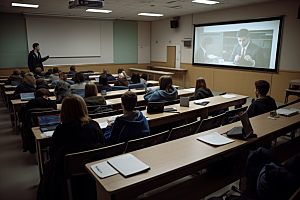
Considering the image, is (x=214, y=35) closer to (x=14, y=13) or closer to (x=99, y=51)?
(x=99, y=51)

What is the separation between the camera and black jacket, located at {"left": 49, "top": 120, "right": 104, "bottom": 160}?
6.93 feet

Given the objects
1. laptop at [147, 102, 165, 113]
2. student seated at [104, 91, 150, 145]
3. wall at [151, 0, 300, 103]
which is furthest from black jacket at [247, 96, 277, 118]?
wall at [151, 0, 300, 103]

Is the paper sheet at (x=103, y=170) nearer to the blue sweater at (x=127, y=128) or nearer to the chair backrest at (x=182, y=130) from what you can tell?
the blue sweater at (x=127, y=128)

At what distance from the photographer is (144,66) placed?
1323cm

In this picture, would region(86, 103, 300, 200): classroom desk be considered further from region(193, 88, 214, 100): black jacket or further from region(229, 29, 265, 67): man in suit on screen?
region(229, 29, 265, 67): man in suit on screen

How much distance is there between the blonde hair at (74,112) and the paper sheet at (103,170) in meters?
0.50

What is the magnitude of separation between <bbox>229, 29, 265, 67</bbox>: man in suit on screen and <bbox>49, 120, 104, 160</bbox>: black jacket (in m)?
7.22

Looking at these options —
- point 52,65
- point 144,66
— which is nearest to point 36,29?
point 52,65

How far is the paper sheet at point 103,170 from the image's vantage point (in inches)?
66.9

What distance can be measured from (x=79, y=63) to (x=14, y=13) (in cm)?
343

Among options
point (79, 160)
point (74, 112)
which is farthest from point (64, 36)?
point (79, 160)

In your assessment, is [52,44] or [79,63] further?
[79,63]

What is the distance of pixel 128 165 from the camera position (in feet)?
5.96

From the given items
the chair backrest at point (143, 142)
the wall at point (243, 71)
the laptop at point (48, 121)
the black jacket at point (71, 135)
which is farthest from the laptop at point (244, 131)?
the wall at point (243, 71)
